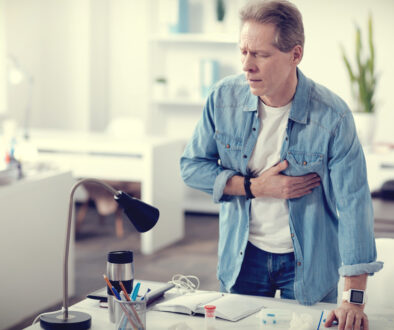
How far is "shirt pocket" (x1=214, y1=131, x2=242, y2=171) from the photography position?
1862 millimetres

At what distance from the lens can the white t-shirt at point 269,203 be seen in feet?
6.00

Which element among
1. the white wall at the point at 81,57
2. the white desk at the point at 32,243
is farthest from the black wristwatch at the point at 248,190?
the white wall at the point at 81,57

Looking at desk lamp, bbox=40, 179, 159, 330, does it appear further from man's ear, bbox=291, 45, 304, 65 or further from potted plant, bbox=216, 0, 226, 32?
potted plant, bbox=216, 0, 226, 32

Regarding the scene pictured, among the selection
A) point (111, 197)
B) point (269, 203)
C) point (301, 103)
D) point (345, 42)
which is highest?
point (345, 42)

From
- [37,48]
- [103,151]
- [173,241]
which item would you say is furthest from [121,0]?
[173,241]

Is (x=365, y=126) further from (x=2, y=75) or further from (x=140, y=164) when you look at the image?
(x=2, y=75)

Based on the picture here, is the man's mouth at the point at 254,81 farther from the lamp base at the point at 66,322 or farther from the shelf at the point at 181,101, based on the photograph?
the shelf at the point at 181,101

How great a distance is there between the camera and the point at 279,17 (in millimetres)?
1660

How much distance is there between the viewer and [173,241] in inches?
198

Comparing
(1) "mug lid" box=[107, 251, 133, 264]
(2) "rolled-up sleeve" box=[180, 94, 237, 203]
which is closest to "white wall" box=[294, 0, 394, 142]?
(2) "rolled-up sleeve" box=[180, 94, 237, 203]

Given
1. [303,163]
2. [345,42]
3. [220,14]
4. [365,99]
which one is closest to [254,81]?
[303,163]

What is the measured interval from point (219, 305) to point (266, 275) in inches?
7.9

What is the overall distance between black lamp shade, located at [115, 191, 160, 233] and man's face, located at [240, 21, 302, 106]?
404 millimetres

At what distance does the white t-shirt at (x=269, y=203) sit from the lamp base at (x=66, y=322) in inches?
20.1
